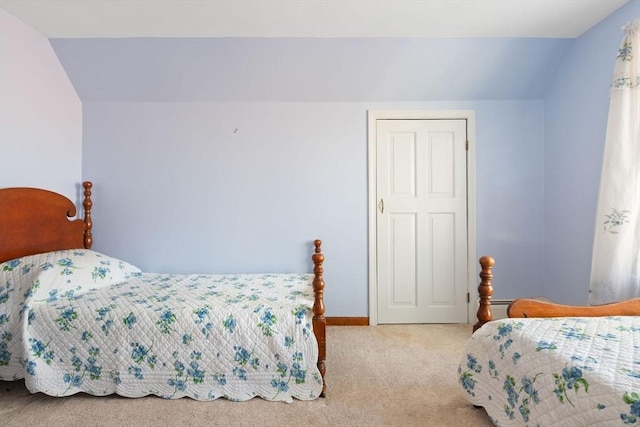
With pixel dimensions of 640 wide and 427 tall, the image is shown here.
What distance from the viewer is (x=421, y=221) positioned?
3.14m

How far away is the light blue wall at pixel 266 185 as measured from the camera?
3076 millimetres

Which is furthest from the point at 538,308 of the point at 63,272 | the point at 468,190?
the point at 63,272

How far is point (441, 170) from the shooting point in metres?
3.14

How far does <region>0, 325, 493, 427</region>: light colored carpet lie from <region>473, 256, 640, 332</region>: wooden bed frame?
1.66ft

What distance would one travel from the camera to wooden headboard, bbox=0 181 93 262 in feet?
7.63

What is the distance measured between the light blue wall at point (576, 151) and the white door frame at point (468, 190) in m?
0.63

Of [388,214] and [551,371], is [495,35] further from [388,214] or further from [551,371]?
[551,371]

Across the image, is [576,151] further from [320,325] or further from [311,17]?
[320,325]

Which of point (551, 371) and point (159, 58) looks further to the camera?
point (159, 58)

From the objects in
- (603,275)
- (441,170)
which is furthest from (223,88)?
(603,275)

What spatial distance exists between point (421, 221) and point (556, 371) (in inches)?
75.9

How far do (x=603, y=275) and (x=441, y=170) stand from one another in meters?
1.42

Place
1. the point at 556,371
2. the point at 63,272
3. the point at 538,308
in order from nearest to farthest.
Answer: the point at 556,371 → the point at 538,308 → the point at 63,272

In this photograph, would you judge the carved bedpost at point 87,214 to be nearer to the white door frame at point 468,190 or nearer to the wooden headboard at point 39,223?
the wooden headboard at point 39,223
